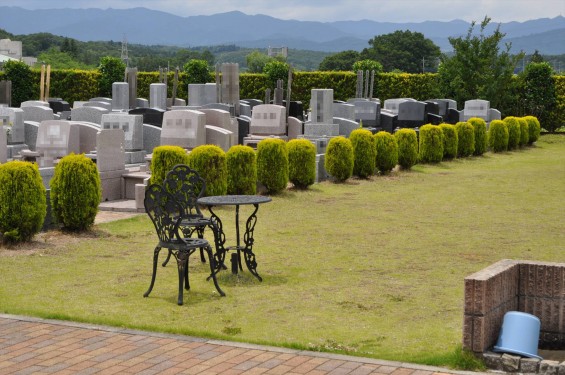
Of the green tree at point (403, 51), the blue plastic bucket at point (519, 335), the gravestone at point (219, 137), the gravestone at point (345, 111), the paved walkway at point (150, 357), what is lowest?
the paved walkway at point (150, 357)

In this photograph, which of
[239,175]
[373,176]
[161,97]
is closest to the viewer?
[239,175]

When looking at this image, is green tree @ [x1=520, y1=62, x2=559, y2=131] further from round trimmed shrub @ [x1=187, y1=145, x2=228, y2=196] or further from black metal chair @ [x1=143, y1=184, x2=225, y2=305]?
black metal chair @ [x1=143, y1=184, x2=225, y2=305]

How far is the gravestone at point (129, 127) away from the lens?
19.1m

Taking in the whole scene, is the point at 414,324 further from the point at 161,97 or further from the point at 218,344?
the point at 161,97

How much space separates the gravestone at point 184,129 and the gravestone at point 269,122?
5613 mm

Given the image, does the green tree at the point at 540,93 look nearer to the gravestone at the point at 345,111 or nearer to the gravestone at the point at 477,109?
A: the gravestone at the point at 477,109

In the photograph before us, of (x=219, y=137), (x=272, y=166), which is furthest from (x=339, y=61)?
(x=272, y=166)

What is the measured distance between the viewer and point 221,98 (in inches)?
1109

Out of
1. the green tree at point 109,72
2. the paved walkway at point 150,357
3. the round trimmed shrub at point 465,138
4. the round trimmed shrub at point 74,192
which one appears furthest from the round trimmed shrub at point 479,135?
the green tree at point 109,72

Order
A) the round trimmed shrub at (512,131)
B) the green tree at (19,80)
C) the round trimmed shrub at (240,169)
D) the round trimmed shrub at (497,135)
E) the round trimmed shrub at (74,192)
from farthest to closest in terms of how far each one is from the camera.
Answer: the green tree at (19,80) → the round trimmed shrub at (512,131) → the round trimmed shrub at (497,135) → the round trimmed shrub at (240,169) → the round trimmed shrub at (74,192)

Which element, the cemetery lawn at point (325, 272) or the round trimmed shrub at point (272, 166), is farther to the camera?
the round trimmed shrub at point (272, 166)

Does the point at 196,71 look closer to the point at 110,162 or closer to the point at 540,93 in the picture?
the point at 540,93

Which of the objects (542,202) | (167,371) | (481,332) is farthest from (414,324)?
(542,202)

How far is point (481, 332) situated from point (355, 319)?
152cm
